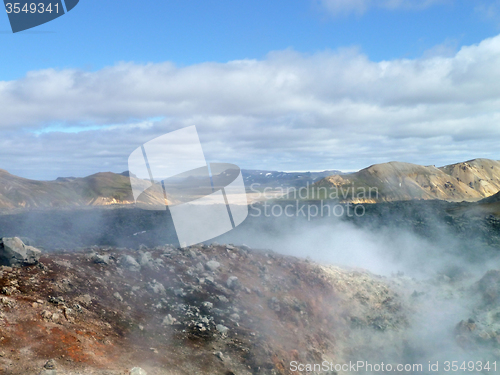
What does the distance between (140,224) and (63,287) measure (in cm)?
2857

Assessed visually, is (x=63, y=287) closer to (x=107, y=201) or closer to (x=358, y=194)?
(x=107, y=201)

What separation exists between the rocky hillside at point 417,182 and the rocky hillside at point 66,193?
42.3 m

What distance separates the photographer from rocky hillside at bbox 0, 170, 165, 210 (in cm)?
5665

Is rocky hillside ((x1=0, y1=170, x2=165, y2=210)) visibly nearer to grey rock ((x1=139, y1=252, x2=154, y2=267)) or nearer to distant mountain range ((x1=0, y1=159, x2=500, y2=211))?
distant mountain range ((x1=0, y1=159, x2=500, y2=211))

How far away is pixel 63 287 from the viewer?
900cm

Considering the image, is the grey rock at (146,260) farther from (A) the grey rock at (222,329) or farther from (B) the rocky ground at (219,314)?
(A) the grey rock at (222,329)

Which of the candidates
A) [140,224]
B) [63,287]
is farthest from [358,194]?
[63,287]

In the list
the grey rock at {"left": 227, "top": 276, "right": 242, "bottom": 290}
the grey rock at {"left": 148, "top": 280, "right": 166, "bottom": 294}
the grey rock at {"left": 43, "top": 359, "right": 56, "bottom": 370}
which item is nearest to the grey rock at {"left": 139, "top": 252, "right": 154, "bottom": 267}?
the grey rock at {"left": 148, "top": 280, "right": 166, "bottom": 294}

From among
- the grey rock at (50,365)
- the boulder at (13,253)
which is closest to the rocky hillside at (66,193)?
the boulder at (13,253)

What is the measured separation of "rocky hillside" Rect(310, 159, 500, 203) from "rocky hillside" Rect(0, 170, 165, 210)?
139 ft

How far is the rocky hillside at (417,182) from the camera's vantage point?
87.9 metres

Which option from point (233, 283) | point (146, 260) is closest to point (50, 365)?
point (146, 260)

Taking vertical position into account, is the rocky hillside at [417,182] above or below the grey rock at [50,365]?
below

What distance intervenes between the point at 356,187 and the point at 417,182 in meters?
20.0
